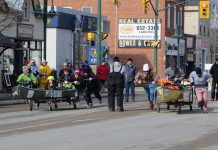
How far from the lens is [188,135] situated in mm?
14477

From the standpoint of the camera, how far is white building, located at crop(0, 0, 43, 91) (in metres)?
34.9

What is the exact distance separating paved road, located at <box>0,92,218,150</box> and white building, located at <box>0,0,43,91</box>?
1375 cm

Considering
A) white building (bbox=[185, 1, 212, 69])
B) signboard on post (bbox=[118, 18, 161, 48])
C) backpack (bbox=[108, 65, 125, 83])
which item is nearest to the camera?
backpack (bbox=[108, 65, 125, 83])

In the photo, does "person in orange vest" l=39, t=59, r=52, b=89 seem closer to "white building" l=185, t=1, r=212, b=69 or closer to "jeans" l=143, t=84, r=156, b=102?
"jeans" l=143, t=84, r=156, b=102

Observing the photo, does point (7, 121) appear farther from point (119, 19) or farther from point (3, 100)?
point (119, 19)

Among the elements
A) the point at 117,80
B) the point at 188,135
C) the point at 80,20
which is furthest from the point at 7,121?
the point at 80,20

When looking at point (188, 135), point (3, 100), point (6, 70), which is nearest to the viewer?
point (188, 135)

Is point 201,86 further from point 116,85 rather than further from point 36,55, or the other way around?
point 36,55

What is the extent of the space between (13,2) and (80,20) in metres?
9.36

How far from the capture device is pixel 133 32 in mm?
60594

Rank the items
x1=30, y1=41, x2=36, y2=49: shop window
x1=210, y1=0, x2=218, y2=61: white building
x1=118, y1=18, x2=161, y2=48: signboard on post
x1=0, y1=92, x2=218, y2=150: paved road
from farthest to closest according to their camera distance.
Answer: x1=210, y1=0, x2=218, y2=61: white building < x1=118, y1=18, x2=161, y2=48: signboard on post < x1=30, y1=41, x2=36, y2=49: shop window < x1=0, y1=92, x2=218, y2=150: paved road

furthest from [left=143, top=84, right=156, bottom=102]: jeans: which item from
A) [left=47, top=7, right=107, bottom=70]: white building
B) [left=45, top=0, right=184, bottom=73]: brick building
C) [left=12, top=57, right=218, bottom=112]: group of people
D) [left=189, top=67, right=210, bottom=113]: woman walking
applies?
[left=45, top=0, right=184, bottom=73]: brick building

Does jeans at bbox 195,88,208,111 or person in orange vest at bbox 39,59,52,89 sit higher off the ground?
person in orange vest at bbox 39,59,52,89

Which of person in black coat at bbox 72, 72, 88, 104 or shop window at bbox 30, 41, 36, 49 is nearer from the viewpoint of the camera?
person in black coat at bbox 72, 72, 88, 104
